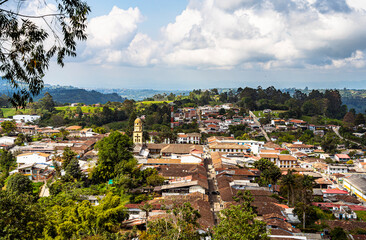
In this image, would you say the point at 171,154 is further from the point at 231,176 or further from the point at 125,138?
the point at 231,176

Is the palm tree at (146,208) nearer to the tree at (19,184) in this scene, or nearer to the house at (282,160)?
the tree at (19,184)

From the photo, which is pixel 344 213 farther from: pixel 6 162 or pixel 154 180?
A: pixel 6 162

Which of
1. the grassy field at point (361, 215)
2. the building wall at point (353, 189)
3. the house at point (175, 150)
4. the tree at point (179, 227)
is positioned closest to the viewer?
the tree at point (179, 227)

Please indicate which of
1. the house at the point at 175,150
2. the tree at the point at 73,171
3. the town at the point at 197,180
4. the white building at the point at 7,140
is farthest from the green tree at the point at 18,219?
the white building at the point at 7,140

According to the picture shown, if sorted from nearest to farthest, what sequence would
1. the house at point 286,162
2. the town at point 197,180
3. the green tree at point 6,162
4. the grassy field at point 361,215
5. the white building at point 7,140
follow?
1. the town at point 197,180
2. the grassy field at point 361,215
3. the green tree at point 6,162
4. the house at point 286,162
5. the white building at point 7,140

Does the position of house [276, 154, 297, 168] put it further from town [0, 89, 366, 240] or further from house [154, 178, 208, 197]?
house [154, 178, 208, 197]

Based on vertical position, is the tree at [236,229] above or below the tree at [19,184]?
above

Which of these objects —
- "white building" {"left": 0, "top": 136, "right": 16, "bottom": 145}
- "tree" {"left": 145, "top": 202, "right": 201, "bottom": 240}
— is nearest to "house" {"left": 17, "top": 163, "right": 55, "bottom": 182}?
"white building" {"left": 0, "top": 136, "right": 16, "bottom": 145}

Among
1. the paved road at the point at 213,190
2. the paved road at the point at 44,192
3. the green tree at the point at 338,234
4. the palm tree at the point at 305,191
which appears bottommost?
the paved road at the point at 44,192
